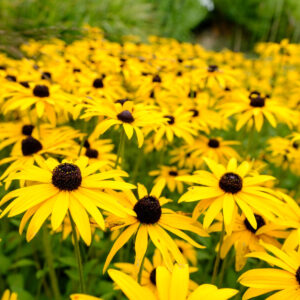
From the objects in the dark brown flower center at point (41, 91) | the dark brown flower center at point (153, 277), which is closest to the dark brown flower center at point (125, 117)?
the dark brown flower center at point (41, 91)

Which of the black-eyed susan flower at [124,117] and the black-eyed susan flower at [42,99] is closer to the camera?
the black-eyed susan flower at [124,117]

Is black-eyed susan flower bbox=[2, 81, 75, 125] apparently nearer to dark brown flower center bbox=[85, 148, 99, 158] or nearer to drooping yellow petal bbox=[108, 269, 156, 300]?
dark brown flower center bbox=[85, 148, 99, 158]

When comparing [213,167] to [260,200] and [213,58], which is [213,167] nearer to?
[260,200]

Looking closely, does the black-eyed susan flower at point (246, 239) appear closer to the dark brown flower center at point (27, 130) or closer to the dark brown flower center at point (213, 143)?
the dark brown flower center at point (213, 143)

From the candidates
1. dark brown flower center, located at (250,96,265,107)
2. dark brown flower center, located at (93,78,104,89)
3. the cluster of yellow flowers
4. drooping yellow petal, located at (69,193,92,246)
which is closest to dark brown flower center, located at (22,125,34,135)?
the cluster of yellow flowers

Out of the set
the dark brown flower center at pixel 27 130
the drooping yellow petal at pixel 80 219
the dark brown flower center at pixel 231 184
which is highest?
the drooping yellow petal at pixel 80 219

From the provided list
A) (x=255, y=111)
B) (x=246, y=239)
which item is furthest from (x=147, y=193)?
(x=255, y=111)

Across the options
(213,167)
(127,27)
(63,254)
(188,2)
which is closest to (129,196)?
(213,167)
